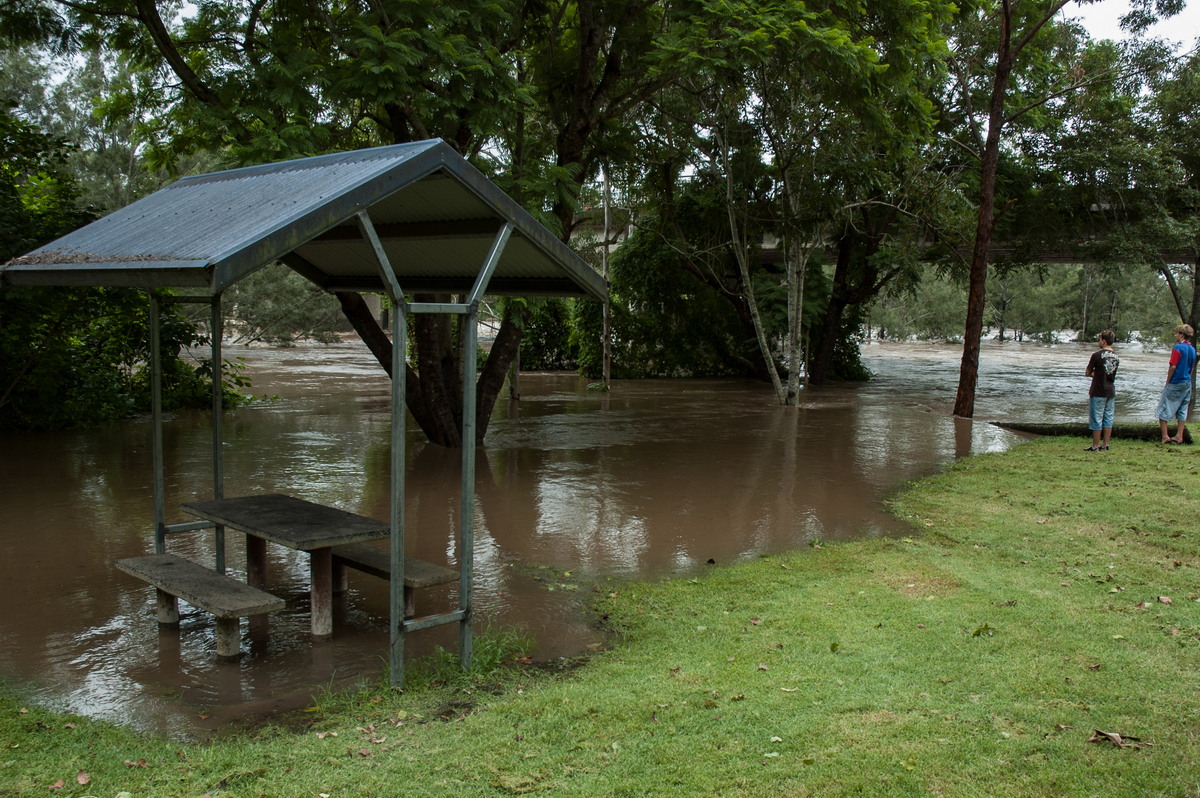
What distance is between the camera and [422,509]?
395 inches

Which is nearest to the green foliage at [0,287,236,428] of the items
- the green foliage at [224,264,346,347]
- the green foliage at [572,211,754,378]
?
the green foliage at [572,211,754,378]

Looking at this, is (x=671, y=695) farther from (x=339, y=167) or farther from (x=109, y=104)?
(x=109, y=104)

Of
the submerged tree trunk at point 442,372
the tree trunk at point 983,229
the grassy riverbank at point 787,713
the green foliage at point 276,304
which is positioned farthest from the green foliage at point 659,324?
the grassy riverbank at point 787,713

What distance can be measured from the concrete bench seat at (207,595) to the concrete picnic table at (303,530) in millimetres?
353

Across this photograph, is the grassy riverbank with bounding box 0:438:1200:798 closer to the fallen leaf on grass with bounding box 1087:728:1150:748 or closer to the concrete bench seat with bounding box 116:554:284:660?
the fallen leaf on grass with bounding box 1087:728:1150:748

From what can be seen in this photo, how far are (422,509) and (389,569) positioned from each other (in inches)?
159

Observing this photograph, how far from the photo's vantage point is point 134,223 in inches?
221

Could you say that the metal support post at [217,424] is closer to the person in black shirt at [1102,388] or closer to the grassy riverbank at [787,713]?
the grassy riverbank at [787,713]

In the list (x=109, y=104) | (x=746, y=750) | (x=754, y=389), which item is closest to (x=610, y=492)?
(x=746, y=750)

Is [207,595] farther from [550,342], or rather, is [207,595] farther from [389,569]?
[550,342]

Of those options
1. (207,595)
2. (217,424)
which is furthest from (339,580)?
(217,424)

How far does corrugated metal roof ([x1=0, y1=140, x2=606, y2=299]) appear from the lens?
4352 millimetres

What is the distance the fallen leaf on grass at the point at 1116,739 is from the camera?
13.5 feet

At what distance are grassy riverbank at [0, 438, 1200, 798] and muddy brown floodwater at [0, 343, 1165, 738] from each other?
1.72 feet
